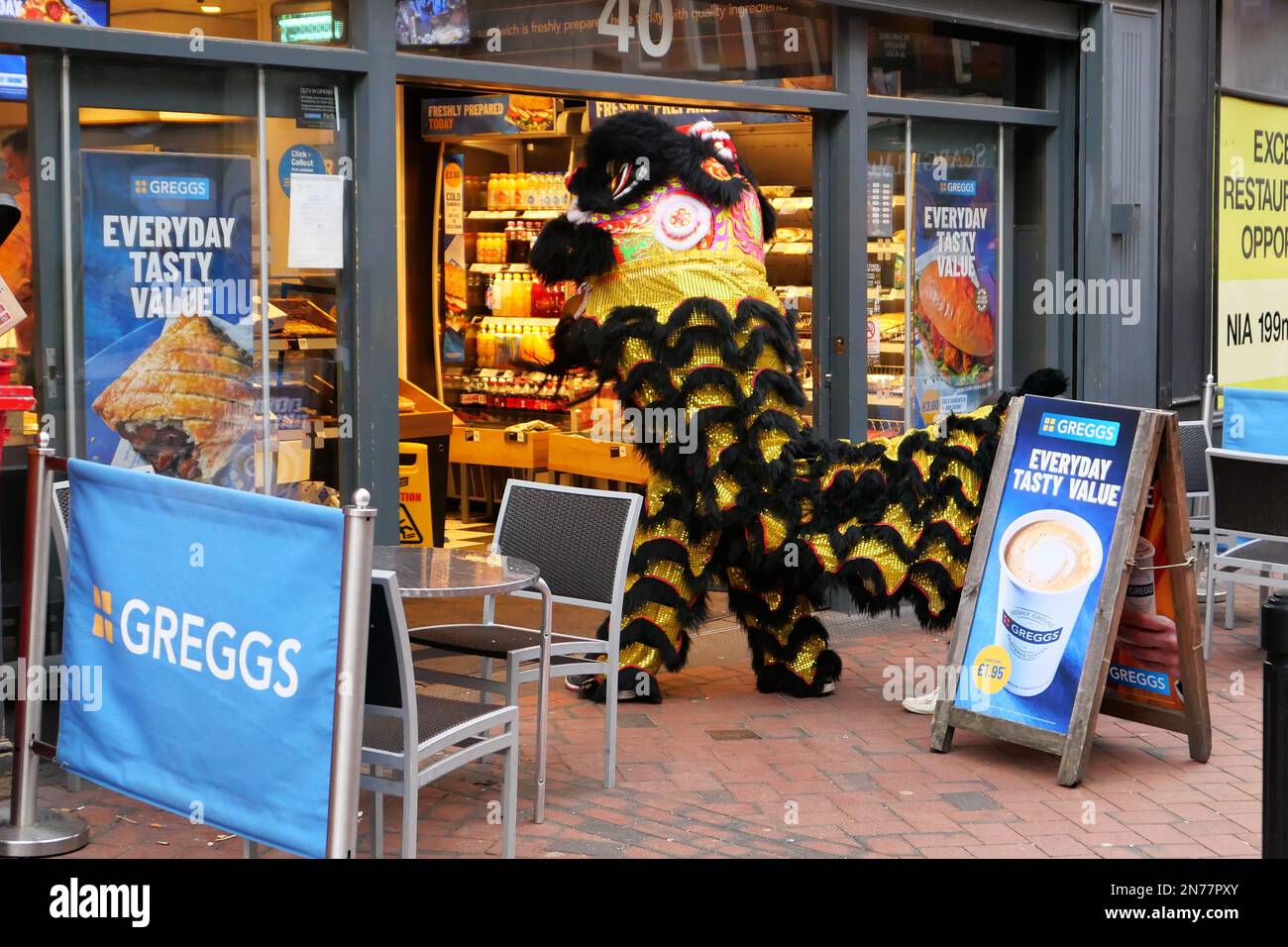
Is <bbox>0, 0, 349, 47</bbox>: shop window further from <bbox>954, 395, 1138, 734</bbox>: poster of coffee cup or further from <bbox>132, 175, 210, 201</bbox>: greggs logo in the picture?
<bbox>954, 395, 1138, 734</bbox>: poster of coffee cup

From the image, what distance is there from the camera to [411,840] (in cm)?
424

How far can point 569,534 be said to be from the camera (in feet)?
19.0

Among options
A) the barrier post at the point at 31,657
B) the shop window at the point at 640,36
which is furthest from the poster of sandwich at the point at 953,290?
the barrier post at the point at 31,657

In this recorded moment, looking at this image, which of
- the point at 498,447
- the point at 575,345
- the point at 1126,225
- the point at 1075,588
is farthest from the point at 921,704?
the point at 498,447

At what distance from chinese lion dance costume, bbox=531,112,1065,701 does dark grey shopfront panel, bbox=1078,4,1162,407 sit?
407cm

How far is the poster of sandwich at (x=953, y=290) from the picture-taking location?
9.42 meters

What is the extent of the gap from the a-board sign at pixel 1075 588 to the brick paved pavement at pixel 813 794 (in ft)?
0.73

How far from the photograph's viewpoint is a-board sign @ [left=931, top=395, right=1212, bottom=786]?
5789 mm

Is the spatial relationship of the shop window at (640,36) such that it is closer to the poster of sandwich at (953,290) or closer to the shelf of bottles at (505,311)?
the poster of sandwich at (953,290)

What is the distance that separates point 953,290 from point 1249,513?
2.73 meters

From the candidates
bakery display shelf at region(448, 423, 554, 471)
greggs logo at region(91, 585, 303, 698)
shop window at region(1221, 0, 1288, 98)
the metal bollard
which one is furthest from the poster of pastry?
shop window at region(1221, 0, 1288, 98)

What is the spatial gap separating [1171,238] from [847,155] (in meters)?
3.13

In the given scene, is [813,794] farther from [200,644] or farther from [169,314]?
[169,314]
